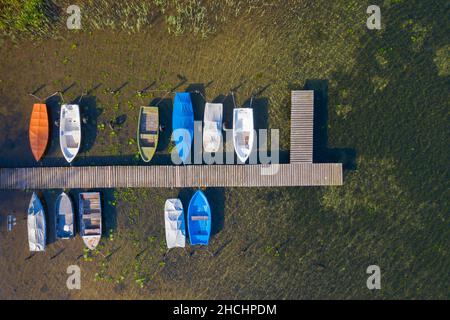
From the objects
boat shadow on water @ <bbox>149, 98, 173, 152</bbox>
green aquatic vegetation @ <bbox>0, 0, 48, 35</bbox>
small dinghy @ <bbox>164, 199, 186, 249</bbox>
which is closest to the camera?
green aquatic vegetation @ <bbox>0, 0, 48, 35</bbox>

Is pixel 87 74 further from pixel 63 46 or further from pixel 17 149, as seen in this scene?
pixel 17 149

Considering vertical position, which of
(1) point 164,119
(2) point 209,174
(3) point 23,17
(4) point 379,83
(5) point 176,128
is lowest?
(2) point 209,174

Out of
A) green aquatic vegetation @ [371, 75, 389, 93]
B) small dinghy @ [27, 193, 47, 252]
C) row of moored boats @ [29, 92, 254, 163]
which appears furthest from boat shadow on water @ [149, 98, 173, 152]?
green aquatic vegetation @ [371, 75, 389, 93]

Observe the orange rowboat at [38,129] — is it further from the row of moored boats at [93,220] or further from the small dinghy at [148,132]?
the small dinghy at [148,132]

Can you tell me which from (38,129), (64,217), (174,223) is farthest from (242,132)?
(38,129)

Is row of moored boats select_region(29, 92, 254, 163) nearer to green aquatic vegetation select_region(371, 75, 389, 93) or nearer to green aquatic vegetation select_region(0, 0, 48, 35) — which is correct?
green aquatic vegetation select_region(0, 0, 48, 35)

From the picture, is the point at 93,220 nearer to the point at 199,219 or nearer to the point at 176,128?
the point at 199,219

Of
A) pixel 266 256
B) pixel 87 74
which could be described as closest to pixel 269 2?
pixel 87 74
